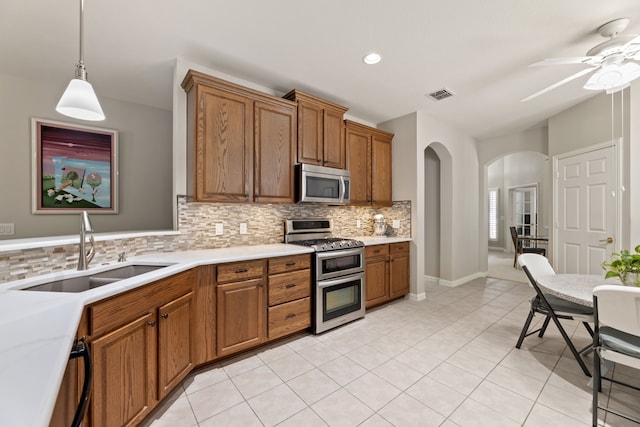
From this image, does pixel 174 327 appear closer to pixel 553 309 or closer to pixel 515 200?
pixel 553 309

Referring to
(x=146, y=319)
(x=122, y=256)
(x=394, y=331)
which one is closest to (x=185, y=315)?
(x=146, y=319)

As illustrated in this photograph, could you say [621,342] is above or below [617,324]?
below

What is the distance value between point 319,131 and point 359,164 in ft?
2.77

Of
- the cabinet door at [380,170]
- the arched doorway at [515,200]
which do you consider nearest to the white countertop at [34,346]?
the cabinet door at [380,170]

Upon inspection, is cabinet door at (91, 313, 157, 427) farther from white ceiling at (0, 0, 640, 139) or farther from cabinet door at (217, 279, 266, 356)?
white ceiling at (0, 0, 640, 139)

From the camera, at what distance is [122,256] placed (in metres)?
1.93

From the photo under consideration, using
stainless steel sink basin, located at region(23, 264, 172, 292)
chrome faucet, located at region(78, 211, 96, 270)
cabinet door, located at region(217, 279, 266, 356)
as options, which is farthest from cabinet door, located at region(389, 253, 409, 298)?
chrome faucet, located at region(78, 211, 96, 270)

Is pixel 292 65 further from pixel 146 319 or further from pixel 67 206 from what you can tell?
pixel 67 206

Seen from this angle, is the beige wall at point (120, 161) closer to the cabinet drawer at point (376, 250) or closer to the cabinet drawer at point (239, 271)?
the cabinet drawer at point (239, 271)

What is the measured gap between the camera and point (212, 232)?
2689 mm

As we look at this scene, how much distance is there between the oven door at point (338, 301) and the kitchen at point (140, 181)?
94 cm

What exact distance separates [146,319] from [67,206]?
7.82 ft

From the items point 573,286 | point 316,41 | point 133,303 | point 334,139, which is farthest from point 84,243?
point 573,286

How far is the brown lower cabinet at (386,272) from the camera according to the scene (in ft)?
10.8
